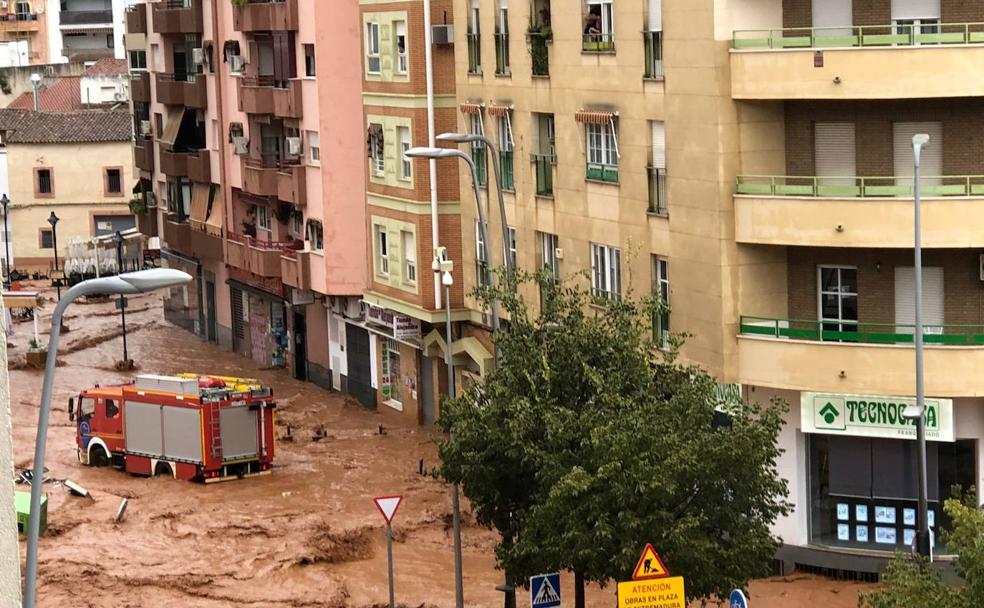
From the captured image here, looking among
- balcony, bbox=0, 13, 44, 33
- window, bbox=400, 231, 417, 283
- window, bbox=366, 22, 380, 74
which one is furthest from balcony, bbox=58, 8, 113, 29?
window, bbox=400, 231, 417, 283

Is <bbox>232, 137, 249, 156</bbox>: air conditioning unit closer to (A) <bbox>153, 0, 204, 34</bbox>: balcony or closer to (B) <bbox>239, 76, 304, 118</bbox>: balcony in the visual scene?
(B) <bbox>239, 76, 304, 118</bbox>: balcony

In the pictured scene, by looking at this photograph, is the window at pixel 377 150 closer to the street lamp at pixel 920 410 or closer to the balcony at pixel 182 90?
the balcony at pixel 182 90

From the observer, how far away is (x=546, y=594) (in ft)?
85.8

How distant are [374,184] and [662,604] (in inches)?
1224

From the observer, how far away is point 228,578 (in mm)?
36219

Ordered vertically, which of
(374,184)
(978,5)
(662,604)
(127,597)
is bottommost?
(127,597)

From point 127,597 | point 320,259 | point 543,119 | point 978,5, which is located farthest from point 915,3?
point 320,259

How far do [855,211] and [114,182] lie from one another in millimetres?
62034

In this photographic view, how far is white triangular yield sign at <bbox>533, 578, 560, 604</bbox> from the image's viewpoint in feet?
85.4

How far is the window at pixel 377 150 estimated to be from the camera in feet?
163

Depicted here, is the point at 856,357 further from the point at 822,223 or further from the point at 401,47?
the point at 401,47

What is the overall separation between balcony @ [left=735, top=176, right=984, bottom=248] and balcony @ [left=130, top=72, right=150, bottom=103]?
139ft

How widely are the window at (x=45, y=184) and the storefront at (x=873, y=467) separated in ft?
201

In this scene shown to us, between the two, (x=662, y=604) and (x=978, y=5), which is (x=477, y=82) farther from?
(x=662, y=604)
